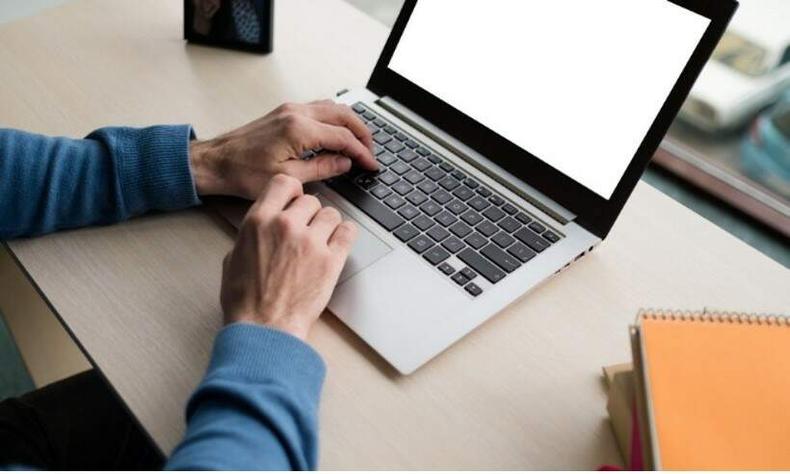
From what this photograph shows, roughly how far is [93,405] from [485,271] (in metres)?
0.51

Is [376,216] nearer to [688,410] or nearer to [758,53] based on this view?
[688,410]

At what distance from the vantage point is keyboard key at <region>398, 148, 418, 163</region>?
0.92 m

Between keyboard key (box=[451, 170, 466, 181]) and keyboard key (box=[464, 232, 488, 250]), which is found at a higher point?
keyboard key (box=[451, 170, 466, 181])

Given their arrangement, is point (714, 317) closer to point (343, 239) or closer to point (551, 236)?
point (551, 236)

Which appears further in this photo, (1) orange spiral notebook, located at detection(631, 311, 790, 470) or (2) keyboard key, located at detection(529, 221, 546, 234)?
(2) keyboard key, located at detection(529, 221, 546, 234)

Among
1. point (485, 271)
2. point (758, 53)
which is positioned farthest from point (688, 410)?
point (758, 53)

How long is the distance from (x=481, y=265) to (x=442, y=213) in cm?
9

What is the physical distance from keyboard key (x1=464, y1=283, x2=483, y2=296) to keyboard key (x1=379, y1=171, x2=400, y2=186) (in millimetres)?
176

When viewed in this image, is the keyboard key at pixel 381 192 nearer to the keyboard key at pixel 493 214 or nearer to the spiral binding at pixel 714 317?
the keyboard key at pixel 493 214

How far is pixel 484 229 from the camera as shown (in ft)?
2.73

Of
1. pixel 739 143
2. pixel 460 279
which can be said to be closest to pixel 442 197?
pixel 460 279

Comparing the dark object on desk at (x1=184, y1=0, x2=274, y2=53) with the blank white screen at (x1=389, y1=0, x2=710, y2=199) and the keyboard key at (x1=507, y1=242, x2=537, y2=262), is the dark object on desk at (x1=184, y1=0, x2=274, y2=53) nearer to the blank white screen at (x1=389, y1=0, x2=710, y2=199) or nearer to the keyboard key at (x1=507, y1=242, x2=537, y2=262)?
the blank white screen at (x1=389, y1=0, x2=710, y2=199)

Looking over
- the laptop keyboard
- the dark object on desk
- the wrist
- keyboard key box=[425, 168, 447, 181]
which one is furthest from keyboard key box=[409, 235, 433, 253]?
the dark object on desk

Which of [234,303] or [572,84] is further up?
[572,84]
